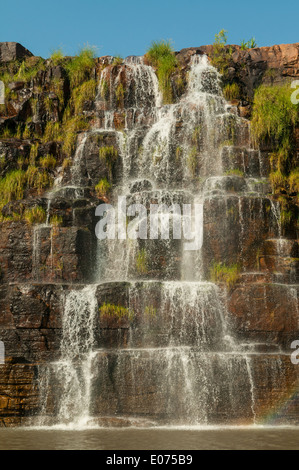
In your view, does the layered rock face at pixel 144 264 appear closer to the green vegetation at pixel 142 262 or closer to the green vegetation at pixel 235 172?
the green vegetation at pixel 142 262

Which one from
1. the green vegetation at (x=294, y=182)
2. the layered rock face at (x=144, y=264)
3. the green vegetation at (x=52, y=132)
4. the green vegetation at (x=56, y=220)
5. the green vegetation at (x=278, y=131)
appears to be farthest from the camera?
the green vegetation at (x=52, y=132)

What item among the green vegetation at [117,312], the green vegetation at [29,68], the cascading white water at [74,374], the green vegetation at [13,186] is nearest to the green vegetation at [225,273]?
the green vegetation at [117,312]

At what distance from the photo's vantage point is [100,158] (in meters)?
16.8

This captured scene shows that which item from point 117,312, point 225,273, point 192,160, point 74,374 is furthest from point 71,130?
point 74,374

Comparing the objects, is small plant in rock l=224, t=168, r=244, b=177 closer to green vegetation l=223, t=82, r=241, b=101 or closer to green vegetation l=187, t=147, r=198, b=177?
green vegetation l=187, t=147, r=198, b=177

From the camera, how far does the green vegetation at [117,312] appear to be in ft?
38.6

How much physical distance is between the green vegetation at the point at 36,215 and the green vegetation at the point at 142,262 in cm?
271

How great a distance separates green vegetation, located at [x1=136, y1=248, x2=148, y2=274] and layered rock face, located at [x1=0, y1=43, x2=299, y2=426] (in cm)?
4

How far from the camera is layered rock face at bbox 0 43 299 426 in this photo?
10.4m

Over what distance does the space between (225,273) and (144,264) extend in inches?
79.8

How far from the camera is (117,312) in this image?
1180cm

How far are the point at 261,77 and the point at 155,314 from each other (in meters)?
11.6

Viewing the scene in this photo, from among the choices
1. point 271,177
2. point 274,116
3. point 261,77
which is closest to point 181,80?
point 261,77
